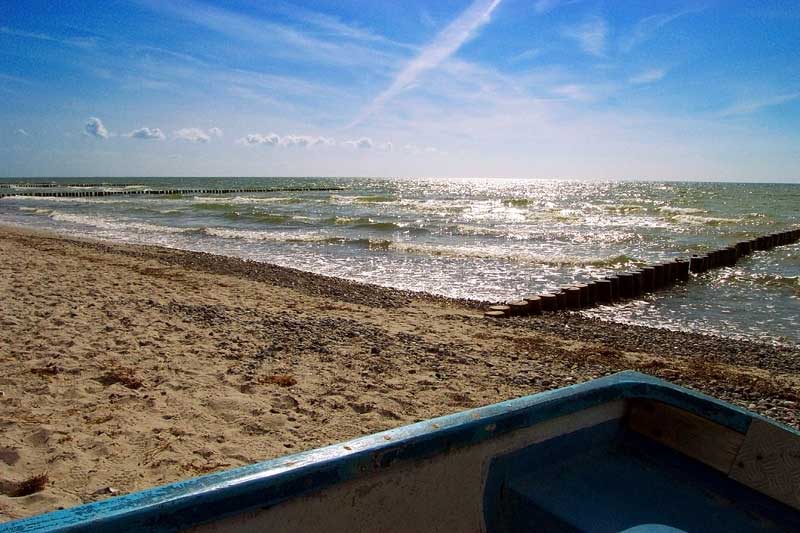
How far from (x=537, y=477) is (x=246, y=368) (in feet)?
13.4

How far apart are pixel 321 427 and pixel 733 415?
10.6 ft

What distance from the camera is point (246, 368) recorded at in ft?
19.7

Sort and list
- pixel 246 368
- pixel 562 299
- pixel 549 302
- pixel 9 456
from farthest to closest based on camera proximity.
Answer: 1. pixel 562 299
2. pixel 549 302
3. pixel 246 368
4. pixel 9 456

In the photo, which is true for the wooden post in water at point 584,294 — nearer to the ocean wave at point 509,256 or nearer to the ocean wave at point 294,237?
the ocean wave at point 509,256

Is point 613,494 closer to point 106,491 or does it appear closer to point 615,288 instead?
point 106,491

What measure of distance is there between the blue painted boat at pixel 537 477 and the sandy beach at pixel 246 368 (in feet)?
7.28

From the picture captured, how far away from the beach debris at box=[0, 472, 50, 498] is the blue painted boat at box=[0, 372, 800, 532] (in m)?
2.60

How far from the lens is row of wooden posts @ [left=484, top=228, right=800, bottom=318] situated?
9961mm

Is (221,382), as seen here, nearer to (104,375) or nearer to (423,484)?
(104,375)

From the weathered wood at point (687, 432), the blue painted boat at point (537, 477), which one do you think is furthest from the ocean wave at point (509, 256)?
the blue painted boat at point (537, 477)

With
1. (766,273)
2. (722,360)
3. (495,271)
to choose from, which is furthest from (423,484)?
(766,273)

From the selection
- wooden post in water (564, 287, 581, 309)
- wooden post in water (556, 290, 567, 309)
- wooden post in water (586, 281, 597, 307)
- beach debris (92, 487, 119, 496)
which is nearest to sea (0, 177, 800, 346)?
wooden post in water (586, 281, 597, 307)

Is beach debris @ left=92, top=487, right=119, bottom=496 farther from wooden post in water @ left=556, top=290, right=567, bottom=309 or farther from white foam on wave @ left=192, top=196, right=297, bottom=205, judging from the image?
white foam on wave @ left=192, top=196, right=297, bottom=205

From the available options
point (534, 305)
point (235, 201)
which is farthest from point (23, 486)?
point (235, 201)
